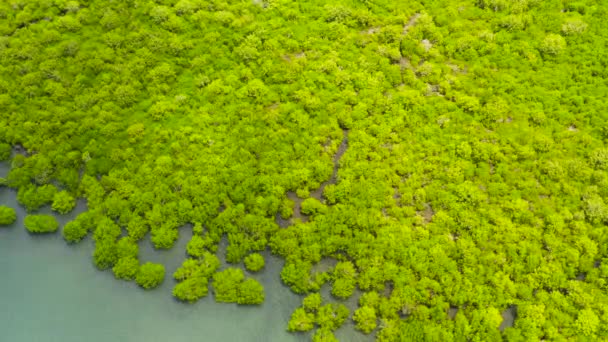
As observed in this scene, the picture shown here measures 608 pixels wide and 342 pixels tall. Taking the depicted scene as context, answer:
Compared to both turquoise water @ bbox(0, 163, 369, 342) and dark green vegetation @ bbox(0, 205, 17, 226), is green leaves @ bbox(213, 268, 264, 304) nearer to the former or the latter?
turquoise water @ bbox(0, 163, 369, 342)

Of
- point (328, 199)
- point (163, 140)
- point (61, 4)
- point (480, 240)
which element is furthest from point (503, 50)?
point (61, 4)

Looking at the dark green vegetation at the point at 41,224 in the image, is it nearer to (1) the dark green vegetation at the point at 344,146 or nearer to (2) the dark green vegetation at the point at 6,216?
(2) the dark green vegetation at the point at 6,216

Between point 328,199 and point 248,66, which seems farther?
point 248,66

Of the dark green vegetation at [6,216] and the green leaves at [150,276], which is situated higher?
the green leaves at [150,276]

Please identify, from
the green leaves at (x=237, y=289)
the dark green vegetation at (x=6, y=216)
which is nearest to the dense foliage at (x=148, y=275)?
the green leaves at (x=237, y=289)

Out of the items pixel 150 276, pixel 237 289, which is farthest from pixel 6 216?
pixel 237 289

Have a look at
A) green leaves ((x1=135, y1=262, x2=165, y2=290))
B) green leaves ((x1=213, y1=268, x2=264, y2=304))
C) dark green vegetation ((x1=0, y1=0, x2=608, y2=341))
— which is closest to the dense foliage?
green leaves ((x1=135, y1=262, x2=165, y2=290))

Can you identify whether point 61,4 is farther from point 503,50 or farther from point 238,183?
point 503,50
